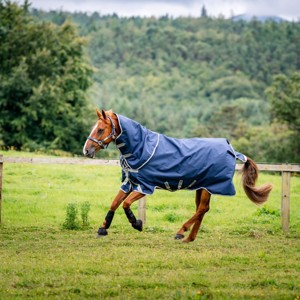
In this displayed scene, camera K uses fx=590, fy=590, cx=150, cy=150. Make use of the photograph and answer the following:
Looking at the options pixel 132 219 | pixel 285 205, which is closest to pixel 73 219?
pixel 132 219

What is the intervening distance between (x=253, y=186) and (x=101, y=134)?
3.05 meters

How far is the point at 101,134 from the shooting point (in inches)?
379

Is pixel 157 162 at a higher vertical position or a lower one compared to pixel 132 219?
higher

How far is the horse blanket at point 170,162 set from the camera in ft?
31.9

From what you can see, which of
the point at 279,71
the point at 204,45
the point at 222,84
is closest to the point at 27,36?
the point at 222,84

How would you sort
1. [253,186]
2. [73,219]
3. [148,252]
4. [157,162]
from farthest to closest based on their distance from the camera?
[73,219] < [253,186] < [157,162] < [148,252]

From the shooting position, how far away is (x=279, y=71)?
16650cm

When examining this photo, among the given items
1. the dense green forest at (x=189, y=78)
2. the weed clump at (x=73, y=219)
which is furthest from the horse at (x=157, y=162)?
the dense green forest at (x=189, y=78)

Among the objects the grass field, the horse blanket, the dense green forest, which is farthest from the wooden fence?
the dense green forest

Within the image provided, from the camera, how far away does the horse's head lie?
9.59m

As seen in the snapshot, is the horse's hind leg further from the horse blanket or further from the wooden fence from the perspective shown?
the wooden fence

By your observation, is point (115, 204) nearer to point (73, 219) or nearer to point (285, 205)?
point (73, 219)

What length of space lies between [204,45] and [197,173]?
18768cm

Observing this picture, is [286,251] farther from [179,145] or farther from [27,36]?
[27,36]
